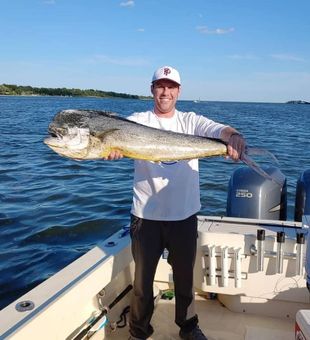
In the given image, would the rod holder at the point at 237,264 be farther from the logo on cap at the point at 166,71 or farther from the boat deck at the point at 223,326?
the logo on cap at the point at 166,71

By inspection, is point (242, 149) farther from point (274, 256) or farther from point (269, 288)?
point (269, 288)

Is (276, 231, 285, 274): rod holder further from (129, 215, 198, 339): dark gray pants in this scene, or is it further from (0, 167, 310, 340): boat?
(129, 215, 198, 339): dark gray pants

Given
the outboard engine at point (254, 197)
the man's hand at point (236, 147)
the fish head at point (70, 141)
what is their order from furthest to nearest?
the outboard engine at point (254, 197) → the man's hand at point (236, 147) → the fish head at point (70, 141)

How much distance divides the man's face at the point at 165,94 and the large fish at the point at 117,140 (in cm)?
37

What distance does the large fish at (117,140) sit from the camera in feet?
10.2

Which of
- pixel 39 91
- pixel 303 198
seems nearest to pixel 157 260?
pixel 303 198

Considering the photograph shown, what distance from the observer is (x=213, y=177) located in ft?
40.1

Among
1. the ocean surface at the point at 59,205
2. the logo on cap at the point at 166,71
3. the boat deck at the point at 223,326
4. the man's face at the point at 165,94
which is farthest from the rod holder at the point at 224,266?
the logo on cap at the point at 166,71

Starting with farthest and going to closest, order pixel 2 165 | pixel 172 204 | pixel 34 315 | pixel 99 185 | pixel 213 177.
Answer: pixel 2 165 → pixel 213 177 → pixel 99 185 → pixel 172 204 → pixel 34 315

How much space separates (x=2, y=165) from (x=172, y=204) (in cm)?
1171

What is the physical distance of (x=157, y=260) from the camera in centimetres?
376

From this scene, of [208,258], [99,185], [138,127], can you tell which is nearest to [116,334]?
[208,258]

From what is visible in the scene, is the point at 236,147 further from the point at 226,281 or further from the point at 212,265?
the point at 226,281

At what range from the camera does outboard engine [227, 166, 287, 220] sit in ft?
17.3
